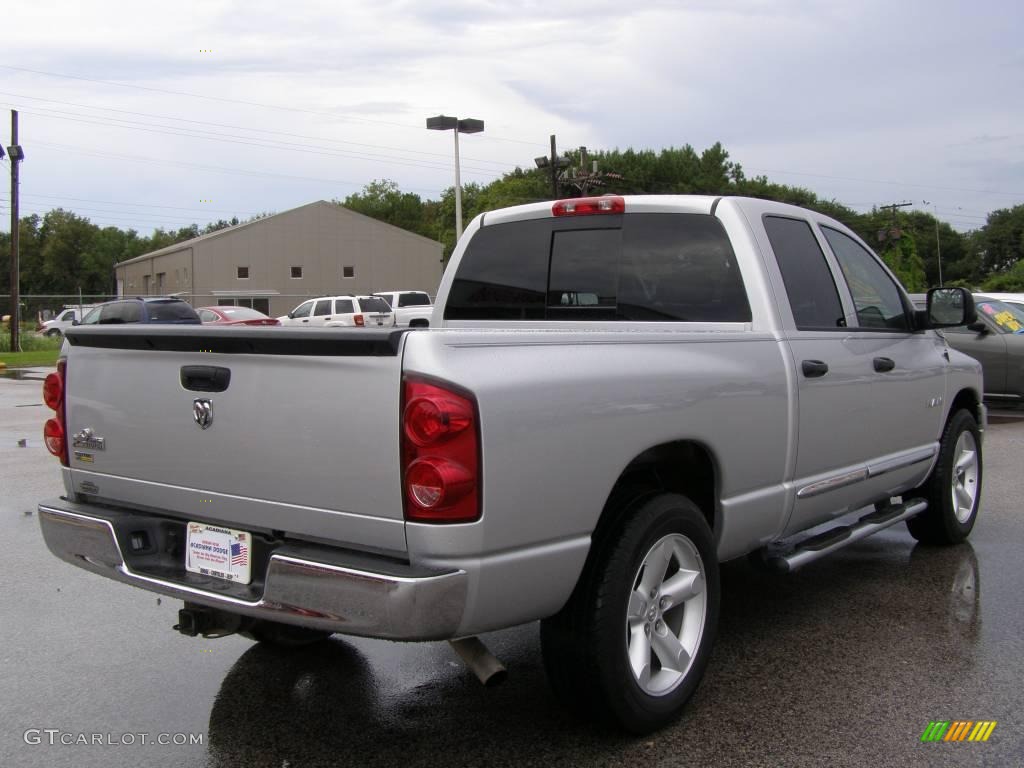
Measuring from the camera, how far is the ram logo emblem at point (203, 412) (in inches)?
128

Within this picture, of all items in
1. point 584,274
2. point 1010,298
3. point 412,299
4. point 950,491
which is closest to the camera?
point 584,274

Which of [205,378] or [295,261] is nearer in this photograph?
[205,378]

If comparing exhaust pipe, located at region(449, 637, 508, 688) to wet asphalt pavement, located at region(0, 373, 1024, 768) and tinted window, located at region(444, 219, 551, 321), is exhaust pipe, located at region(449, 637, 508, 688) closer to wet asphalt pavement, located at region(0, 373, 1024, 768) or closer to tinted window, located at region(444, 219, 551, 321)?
wet asphalt pavement, located at region(0, 373, 1024, 768)

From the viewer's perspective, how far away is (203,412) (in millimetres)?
3271

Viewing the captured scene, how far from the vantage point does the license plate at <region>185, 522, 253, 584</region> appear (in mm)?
3184

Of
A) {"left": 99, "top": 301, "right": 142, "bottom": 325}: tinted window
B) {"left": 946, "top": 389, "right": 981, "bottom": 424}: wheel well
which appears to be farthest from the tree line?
{"left": 946, "top": 389, "right": 981, "bottom": 424}: wheel well

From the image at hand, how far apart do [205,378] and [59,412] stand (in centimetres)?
95

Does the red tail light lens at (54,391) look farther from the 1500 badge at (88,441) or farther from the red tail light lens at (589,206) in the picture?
the red tail light lens at (589,206)

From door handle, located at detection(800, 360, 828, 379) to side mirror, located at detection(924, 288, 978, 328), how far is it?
1437mm

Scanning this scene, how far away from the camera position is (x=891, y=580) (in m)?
5.54

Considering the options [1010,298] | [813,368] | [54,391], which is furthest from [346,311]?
[813,368]

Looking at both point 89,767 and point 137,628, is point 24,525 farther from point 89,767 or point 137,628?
point 89,767

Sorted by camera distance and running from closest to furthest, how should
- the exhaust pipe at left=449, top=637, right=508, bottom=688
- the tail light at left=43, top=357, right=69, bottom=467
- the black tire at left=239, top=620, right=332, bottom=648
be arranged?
the exhaust pipe at left=449, top=637, right=508, bottom=688, the tail light at left=43, top=357, right=69, bottom=467, the black tire at left=239, top=620, right=332, bottom=648

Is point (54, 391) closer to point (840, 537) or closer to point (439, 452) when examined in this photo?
point (439, 452)
